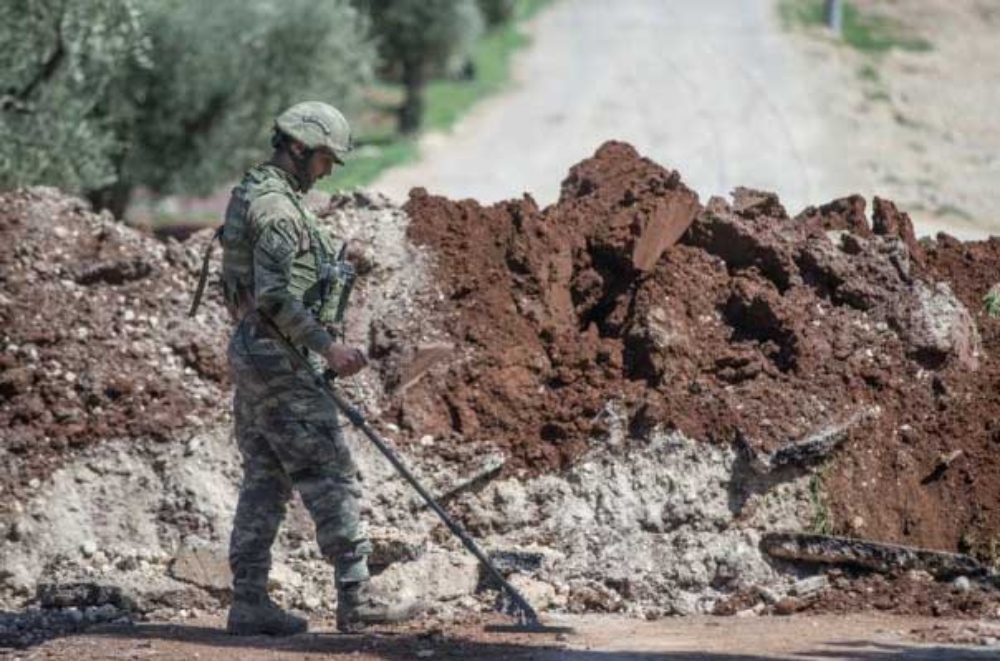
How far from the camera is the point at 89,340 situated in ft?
31.8

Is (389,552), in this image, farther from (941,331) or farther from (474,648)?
(941,331)

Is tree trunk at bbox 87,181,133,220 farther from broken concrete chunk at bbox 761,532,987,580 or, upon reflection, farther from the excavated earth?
broken concrete chunk at bbox 761,532,987,580

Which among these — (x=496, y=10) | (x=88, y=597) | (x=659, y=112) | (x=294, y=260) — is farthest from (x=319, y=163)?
(x=496, y=10)

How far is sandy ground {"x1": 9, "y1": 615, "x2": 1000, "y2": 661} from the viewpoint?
7266mm

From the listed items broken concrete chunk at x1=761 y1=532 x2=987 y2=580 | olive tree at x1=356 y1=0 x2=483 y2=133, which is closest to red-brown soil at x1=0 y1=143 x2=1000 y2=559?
broken concrete chunk at x1=761 y1=532 x2=987 y2=580

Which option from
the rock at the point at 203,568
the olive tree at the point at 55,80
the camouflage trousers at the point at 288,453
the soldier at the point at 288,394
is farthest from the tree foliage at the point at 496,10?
the camouflage trousers at the point at 288,453

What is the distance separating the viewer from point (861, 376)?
9281 millimetres

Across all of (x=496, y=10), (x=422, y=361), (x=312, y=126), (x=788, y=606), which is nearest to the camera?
(x=312, y=126)

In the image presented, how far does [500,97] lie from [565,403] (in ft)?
65.8

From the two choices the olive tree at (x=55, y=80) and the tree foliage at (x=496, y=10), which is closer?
the olive tree at (x=55, y=80)

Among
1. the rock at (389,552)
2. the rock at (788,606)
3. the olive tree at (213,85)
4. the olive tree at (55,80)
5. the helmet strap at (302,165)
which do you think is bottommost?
the rock at (788,606)

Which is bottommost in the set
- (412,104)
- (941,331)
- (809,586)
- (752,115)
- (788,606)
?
(788,606)

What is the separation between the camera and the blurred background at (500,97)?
18859 mm

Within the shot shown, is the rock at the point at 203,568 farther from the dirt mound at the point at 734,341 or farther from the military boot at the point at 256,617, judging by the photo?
the dirt mound at the point at 734,341
